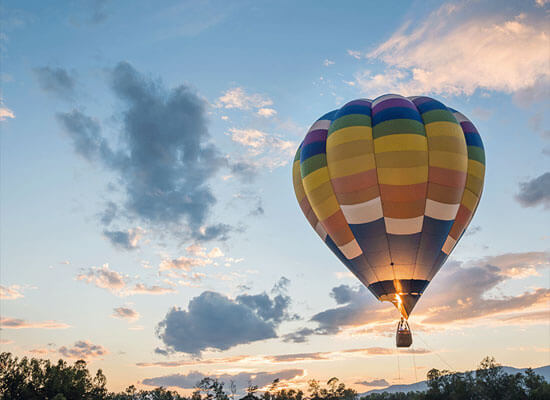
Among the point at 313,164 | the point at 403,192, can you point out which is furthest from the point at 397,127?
the point at 313,164

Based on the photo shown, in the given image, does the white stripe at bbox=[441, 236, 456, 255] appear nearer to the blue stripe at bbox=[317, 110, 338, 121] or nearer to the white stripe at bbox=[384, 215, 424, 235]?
the white stripe at bbox=[384, 215, 424, 235]

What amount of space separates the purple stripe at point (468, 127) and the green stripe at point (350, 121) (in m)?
5.63

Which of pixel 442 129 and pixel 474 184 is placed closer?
pixel 442 129

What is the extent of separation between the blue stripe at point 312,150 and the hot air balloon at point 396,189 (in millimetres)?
199

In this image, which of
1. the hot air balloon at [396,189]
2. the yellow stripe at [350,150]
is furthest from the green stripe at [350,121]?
the yellow stripe at [350,150]

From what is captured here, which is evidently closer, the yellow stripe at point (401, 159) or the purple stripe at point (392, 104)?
the yellow stripe at point (401, 159)

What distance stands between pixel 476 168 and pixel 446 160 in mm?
2776

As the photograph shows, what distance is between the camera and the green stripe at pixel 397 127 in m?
22.2

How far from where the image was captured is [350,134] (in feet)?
74.9

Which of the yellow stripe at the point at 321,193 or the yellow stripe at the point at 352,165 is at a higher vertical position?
the yellow stripe at the point at 352,165

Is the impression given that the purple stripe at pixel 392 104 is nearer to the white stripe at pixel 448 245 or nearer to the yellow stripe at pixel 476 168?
the yellow stripe at pixel 476 168

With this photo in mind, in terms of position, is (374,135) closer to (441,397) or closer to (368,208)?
(368,208)

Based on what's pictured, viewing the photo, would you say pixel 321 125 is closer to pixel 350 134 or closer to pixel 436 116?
pixel 350 134

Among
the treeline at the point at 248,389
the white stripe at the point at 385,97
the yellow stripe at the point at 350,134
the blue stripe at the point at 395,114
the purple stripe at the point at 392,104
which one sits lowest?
the treeline at the point at 248,389
